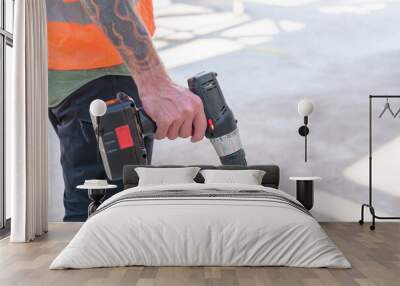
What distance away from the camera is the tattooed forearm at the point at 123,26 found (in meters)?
7.34

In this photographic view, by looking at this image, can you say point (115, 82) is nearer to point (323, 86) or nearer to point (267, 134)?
point (267, 134)

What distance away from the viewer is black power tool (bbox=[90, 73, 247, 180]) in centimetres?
727

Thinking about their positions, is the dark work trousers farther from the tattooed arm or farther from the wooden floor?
the wooden floor

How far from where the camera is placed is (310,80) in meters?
7.51

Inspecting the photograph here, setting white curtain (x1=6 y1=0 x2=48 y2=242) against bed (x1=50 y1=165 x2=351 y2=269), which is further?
white curtain (x1=6 y1=0 x2=48 y2=242)

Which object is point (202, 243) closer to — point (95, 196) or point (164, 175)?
point (164, 175)

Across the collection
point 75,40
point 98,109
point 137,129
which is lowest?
point 137,129

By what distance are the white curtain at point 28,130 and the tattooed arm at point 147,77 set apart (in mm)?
1031

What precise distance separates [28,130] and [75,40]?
1838 millimetres

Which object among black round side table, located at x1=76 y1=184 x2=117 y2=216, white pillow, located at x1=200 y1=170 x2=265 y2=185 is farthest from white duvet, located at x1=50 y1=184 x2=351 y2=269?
black round side table, located at x1=76 y1=184 x2=117 y2=216

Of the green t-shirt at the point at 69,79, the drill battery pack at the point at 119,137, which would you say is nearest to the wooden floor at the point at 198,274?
the drill battery pack at the point at 119,137

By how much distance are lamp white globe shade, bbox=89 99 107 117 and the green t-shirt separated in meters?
0.49

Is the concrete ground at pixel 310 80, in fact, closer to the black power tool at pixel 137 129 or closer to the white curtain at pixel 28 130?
the black power tool at pixel 137 129

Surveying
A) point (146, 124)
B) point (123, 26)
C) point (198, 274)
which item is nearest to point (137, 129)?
point (146, 124)
